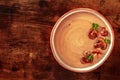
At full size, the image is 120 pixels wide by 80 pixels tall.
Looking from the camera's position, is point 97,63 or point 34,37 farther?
point 34,37

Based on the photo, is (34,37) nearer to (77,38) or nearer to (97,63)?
(77,38)

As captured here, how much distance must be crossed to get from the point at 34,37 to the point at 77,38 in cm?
37

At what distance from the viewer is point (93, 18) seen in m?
2.24

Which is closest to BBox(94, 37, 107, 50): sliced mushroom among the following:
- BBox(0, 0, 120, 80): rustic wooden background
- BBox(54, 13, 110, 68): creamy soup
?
BBox(54, 13, 110, 68): creamy soup

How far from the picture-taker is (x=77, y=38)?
2.26 metres

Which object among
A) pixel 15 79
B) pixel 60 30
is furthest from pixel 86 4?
pixel 15 79

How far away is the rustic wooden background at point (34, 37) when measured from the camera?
2.27m

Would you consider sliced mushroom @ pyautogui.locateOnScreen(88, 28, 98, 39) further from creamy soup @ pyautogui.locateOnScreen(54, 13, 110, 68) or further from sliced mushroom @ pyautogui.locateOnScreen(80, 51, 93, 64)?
sliced mushroom @ pyautogui.locateOnScreen(80, 51, 93, 64)

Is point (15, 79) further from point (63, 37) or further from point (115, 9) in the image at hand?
point (115, 9)

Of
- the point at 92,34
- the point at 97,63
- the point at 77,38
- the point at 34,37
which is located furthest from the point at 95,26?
the point at 34,37

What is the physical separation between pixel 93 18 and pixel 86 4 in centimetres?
13

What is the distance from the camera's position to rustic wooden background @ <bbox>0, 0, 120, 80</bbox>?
7.46 ft

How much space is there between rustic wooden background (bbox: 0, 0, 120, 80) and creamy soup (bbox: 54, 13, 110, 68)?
86 millimetres

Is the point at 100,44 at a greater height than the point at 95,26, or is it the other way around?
the point at 95,26
